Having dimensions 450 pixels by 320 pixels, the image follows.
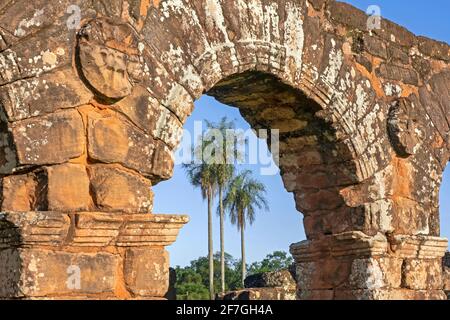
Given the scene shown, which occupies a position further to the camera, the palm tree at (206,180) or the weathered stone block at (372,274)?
the palm tree at (206,180)

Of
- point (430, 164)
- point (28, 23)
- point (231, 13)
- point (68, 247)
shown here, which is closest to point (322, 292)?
point (430, 164)

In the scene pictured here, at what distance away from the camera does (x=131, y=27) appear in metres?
4.86

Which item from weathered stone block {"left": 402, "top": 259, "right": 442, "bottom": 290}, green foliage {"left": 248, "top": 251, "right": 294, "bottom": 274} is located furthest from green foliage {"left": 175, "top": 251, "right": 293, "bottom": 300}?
weathered stone block {"left": 402, "top": 259, "right": 442, "bottom": 290}

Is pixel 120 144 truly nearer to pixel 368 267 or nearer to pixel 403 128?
pixel 368 267

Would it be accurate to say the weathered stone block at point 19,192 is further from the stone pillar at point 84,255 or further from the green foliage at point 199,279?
the green foliage at point 199,279

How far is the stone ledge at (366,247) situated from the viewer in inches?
267

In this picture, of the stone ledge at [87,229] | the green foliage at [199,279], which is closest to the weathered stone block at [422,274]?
the stone ledge at [87,229]

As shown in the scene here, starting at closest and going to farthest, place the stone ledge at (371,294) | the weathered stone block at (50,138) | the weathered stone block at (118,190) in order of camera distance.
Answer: the weathered stone block at (50,138) < the weathered stone block at (118,190) < the stone ledge at (371,294)

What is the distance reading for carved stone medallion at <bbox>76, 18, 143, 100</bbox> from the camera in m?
4.58

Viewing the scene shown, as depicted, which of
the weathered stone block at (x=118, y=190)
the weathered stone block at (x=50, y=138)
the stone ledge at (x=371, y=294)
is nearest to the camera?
the weathered stone block at (x=50, y=138)

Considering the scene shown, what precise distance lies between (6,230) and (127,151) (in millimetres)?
906

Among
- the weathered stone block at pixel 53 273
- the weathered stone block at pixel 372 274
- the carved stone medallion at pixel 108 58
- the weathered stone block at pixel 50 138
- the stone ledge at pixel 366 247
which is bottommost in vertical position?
the weathered stone block at pixel 53 273

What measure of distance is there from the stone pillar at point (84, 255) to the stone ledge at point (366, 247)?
8.16ft

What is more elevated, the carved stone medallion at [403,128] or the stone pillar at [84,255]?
the carved stone medallion at [403,128]
